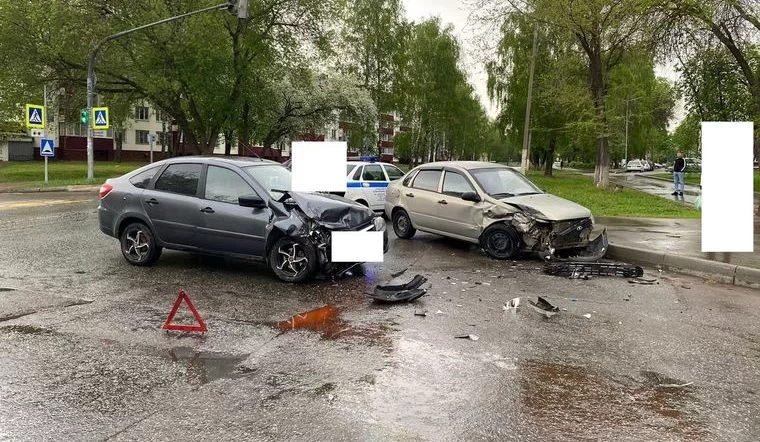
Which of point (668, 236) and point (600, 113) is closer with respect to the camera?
point (668, 236)

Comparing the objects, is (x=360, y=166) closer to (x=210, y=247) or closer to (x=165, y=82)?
(x=210, y=247)

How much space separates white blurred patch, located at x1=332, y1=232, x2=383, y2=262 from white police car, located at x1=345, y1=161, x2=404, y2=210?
22.5 ft

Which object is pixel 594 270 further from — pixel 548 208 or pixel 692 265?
pixel 692 265

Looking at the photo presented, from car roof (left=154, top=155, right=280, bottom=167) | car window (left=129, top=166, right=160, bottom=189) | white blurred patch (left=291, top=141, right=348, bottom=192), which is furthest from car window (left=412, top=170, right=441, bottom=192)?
car window (left=129, top=166, right=160, bottom=189)

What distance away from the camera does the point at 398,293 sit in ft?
22.9

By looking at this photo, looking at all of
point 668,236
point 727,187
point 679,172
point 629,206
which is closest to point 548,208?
point 727,187

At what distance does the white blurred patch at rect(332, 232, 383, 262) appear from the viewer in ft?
25.6

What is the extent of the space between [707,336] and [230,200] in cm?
595

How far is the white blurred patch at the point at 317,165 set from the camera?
8680 millimetres

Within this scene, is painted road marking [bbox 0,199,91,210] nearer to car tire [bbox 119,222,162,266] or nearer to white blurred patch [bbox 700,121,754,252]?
car tire [bbox 119,222,162,266]

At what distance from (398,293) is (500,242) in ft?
12.1

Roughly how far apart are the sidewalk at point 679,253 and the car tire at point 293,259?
19.4 ft

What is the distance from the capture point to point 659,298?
753 centimetres

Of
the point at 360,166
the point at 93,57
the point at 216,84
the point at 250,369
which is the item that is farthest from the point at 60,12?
the point at 250,369
